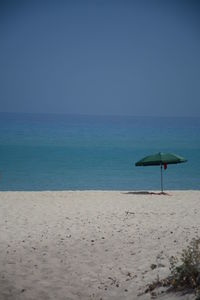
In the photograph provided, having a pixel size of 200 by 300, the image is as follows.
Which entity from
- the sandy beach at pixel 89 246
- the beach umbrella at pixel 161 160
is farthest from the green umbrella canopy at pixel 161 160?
the sandy beach at pixel 89 246

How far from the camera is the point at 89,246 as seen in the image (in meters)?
10.0

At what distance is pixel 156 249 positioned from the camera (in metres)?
9.48

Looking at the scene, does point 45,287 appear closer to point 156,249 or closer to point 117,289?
point 117,289

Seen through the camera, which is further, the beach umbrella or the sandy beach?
the beach umbrella

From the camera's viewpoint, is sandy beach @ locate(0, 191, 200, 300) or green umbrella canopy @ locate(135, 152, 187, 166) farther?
green umbrella canopy @ locate(135, 152, 187, 166)

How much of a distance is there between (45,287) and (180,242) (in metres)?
3.81

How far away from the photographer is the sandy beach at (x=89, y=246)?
760cm

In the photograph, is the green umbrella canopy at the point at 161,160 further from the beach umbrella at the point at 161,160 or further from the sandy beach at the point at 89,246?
the sandy beach at the point at 89,246

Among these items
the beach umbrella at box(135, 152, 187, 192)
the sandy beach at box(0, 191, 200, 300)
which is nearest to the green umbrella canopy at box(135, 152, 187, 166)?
the beach umbrella at box(135, 152, 187, 192)

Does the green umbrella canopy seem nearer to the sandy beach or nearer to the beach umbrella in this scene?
the beach umbrella

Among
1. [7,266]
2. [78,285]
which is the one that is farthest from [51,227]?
[78,285]

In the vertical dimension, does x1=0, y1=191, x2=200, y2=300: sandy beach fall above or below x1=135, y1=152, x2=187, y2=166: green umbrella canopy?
below

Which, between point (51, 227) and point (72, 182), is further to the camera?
point (72, 182)

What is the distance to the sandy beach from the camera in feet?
24.9
